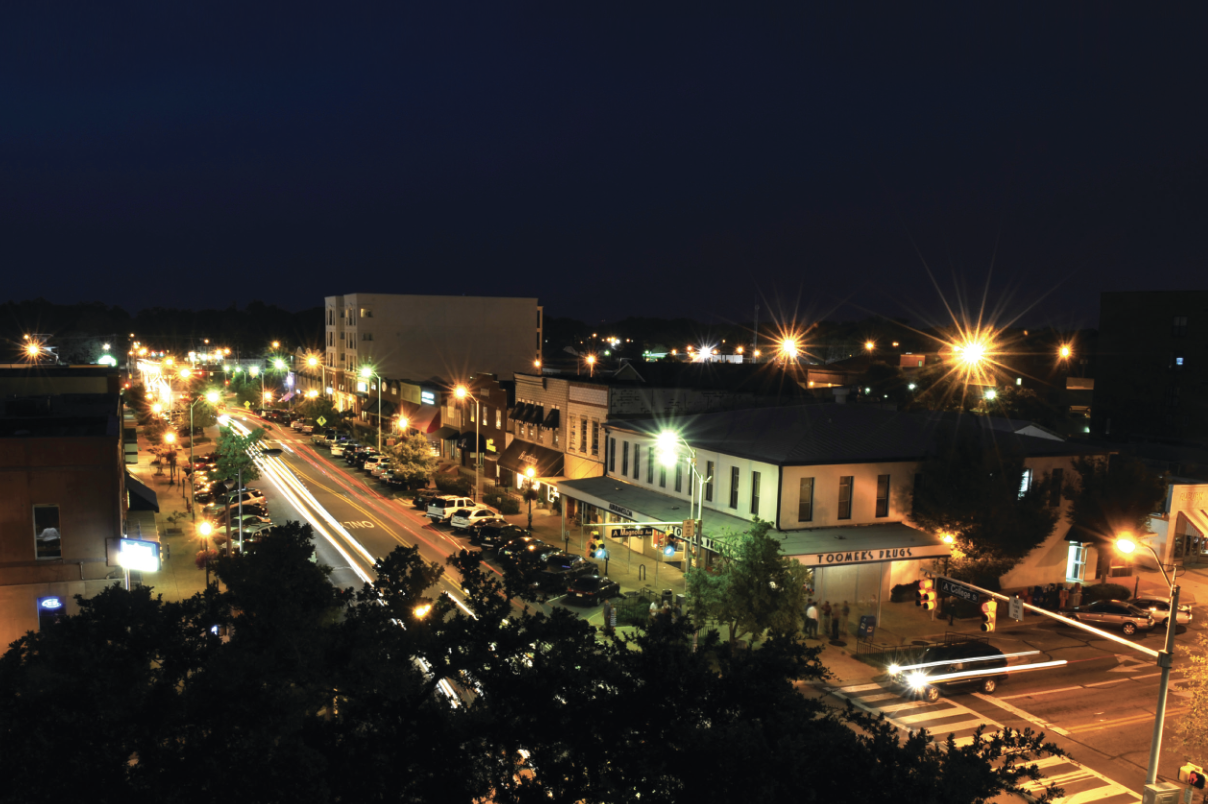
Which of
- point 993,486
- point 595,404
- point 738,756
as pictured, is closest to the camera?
point 738,756

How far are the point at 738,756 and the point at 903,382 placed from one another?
8393 cm

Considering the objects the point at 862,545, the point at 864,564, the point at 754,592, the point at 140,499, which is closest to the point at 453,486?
the point at 140,499

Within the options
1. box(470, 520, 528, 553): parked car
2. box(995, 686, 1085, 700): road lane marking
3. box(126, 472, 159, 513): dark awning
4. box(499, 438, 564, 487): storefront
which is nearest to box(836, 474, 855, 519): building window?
box(995, 686, 1085, 700): road lane marking

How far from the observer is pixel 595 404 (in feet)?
155

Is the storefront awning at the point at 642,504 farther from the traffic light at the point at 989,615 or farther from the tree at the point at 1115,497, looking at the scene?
the tree at the point at 1115,497

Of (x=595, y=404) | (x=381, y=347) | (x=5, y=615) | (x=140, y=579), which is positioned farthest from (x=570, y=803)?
(x=381, y=347)

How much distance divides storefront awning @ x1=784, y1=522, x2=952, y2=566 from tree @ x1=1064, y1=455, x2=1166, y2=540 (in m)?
8.08

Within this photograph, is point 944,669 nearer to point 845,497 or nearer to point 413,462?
point 845,497

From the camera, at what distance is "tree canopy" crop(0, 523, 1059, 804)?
8211 millimetres

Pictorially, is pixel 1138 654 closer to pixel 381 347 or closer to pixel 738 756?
pixel 738 756

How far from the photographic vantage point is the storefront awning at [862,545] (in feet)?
95.3

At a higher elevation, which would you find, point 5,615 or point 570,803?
point 570,803

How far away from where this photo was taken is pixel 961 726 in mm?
21703

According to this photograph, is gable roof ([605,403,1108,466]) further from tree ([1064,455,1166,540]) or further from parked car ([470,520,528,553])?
parked car ([470,520,528,553])
